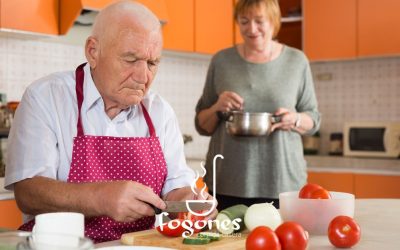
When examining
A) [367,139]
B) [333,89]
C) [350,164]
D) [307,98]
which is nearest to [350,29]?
[333,89]

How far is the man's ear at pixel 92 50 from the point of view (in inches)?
73.0

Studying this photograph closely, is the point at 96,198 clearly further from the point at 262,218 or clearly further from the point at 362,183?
the point at 362,183

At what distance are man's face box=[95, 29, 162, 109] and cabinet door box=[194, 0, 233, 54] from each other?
2392 mm

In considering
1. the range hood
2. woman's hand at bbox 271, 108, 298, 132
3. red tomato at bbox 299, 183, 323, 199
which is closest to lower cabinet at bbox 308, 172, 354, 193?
woman's hand at bbox 271, 108, 298, 132

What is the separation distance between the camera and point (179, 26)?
4.07m

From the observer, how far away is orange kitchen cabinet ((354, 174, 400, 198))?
12.7 feet

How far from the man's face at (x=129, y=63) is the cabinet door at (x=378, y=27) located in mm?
2730

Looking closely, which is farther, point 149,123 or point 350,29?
point 350,29

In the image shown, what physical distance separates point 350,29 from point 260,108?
68.2 inches

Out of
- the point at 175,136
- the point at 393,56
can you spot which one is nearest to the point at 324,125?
the point at 393,56

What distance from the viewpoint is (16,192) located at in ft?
5.89

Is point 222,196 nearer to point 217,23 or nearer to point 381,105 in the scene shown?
point 217,23

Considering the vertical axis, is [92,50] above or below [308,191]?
above

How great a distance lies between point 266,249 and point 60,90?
33.9 inches
